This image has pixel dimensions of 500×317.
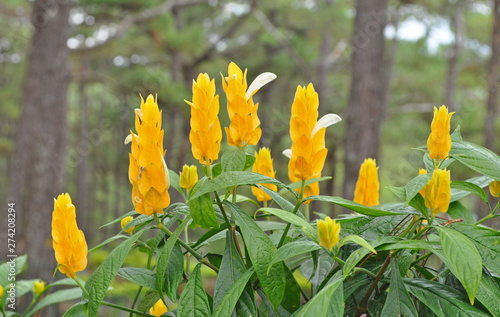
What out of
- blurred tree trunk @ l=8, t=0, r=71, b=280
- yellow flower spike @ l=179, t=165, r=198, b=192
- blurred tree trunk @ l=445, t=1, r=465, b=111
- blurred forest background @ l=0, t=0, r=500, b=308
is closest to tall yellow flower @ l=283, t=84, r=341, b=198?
yellow flower spike @ l=179, t=165, r=198, b=192

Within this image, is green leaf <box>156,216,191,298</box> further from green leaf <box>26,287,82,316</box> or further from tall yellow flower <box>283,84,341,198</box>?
green leaf <box>26,287,82,316</box>

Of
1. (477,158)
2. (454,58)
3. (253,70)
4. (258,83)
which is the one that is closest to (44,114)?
(258,83)

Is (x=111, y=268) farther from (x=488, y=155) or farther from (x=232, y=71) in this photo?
(x=488, y=155)

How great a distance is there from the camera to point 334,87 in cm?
1366

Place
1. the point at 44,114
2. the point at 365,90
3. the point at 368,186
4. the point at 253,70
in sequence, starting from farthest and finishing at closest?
the point at 253,70
the point at 44,114
the point at 365,90
the point at 368,186

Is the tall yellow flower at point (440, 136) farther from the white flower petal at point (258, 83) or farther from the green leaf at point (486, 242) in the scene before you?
the white flower petal at point (258, 83)

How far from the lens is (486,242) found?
2.13 feet

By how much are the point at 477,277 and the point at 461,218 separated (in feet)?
0.85

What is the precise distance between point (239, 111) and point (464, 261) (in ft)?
1.30

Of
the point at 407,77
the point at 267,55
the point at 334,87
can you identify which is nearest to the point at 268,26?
the point at 267,55

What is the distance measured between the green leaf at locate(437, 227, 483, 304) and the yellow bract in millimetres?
338

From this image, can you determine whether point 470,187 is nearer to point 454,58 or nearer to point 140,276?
point 140,276

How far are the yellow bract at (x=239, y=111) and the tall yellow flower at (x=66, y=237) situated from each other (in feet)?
0.97

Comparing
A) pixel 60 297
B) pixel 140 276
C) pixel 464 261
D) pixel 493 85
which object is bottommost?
pixel 60 297
